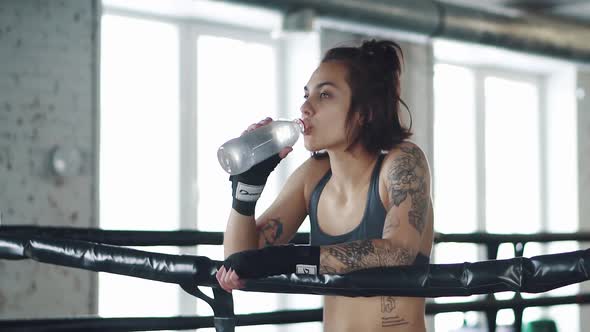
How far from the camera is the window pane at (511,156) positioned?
25.4 feet

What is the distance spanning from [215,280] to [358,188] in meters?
0.49

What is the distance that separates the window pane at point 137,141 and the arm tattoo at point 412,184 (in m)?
3.77

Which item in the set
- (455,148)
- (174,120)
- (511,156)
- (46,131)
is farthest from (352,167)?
(511,156)

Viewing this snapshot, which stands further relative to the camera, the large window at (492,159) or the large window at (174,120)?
the large window at (492,159)

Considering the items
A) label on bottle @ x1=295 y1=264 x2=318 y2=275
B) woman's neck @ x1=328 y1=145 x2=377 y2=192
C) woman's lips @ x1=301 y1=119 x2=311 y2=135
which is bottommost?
label on bottle @ x1=295 y1=264 x2=318 y2=275

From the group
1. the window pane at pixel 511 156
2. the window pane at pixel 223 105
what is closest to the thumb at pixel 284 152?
the window pane at pixel 223 105

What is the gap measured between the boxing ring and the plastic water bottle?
0.84ft

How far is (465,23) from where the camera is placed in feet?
16.3

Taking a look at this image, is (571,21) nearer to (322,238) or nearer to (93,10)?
(93,10)

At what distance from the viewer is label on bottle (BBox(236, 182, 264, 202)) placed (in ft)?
5.17

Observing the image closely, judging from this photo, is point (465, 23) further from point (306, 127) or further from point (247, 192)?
point (247, 192)

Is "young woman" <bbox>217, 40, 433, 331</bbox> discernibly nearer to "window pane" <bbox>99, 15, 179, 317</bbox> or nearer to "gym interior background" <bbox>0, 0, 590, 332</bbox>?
"gym interior background" <bbox>0, 0, 590, 332</bbox>

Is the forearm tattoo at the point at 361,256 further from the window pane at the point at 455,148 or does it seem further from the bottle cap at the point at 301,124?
the window pane at the point at 455,148

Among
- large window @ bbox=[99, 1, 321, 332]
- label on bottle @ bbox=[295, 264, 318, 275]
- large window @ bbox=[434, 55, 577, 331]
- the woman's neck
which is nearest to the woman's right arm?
the woman's neck
